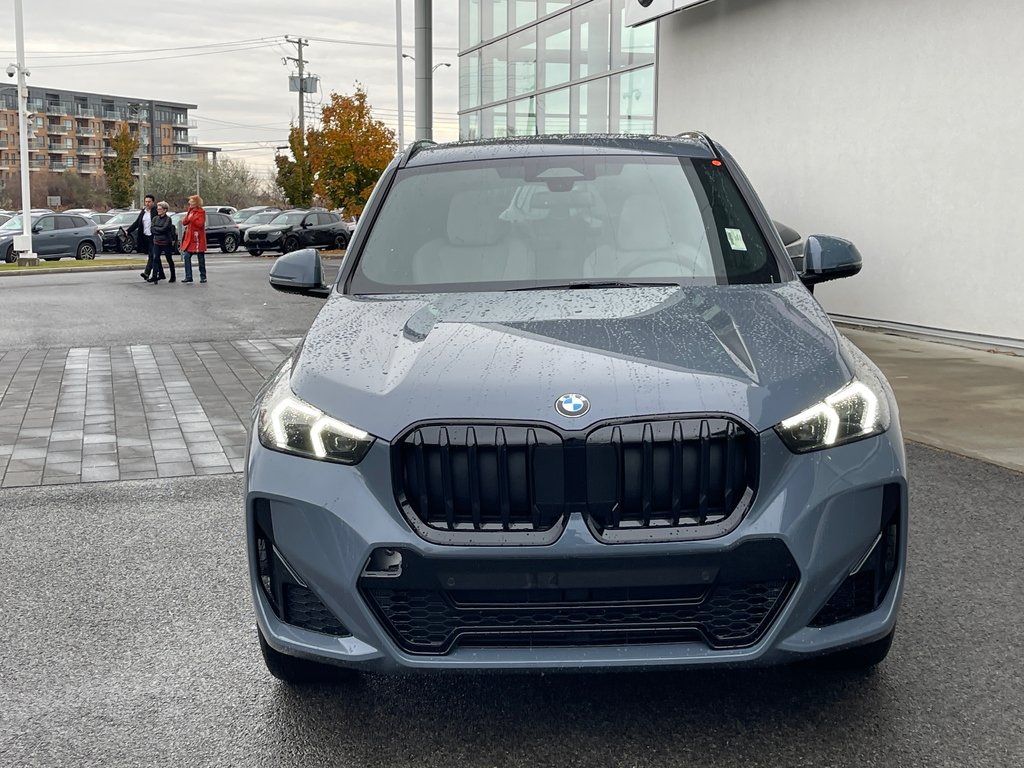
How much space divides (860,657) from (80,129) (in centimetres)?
16149

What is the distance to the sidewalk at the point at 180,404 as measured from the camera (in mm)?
7012

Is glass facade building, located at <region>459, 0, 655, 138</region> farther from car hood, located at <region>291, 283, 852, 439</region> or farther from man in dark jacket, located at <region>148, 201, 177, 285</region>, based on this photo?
car hood, located at <region>291, 283, 852, 439</region>

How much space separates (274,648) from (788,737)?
142 cm

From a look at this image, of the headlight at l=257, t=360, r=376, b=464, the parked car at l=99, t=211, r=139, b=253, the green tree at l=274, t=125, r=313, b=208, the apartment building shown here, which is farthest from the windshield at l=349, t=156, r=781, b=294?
the apartment building

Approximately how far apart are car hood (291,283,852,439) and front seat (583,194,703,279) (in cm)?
31

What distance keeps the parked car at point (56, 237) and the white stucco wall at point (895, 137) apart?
24112 mm

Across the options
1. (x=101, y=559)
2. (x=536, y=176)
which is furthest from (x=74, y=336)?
(x=536, y=176)

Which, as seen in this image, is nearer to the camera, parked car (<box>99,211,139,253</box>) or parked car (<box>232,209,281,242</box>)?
parked car (<box>99,211,139,253</box>)

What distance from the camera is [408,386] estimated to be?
309 centimetres

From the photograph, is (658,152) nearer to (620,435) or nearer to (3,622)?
(620,435)

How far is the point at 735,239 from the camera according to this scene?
437 centimetres

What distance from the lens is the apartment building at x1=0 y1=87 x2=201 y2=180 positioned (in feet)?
474

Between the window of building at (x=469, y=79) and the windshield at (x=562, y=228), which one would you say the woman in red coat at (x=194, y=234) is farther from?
the windshield at (x=562, y=228)

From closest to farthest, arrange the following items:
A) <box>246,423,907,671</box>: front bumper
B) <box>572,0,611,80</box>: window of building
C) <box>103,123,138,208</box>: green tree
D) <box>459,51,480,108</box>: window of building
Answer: <box>246,423,907,671</box>: front bumper → <box>572,0,611,80</box>: window of building → <box>459,51,480,108</box>: window of building → <box>103,123,138,208</box>: green tree
